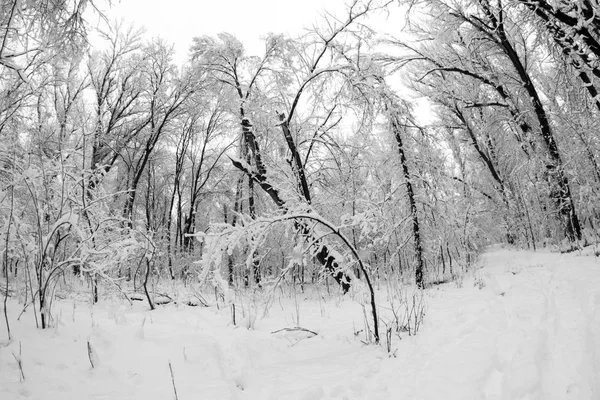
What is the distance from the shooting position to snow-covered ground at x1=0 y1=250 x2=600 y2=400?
2.10 meters

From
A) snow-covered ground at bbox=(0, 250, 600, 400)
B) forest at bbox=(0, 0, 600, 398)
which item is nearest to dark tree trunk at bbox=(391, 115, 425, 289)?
forest at bbox=(0, 0, 600, 398)

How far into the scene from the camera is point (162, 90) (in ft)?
47.6

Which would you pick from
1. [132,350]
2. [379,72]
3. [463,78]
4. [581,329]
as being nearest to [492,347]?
[581,329]

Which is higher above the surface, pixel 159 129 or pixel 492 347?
pixel 159 129

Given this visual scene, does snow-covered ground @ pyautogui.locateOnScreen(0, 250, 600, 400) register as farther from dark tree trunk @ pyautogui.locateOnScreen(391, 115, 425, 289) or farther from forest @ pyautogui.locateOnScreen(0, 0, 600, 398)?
dark tree trunk @ pyautogui.locateOnScreen(391, 115, 425, 289)

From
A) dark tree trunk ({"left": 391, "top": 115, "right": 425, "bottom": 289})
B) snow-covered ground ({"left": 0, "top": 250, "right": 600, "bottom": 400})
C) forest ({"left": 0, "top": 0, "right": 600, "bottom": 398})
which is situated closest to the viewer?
snow-covered ground ({"left": 0, "top": 250, "right": 600, "bottom": 400})

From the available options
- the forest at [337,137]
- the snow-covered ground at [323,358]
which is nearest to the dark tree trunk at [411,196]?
the forest at [337,137]

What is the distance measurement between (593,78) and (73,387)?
11.5m

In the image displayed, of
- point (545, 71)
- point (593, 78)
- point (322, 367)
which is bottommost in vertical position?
point (322, 367)

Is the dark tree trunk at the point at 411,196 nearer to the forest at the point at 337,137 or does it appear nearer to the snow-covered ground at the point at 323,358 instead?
the forest at the point at 337,137

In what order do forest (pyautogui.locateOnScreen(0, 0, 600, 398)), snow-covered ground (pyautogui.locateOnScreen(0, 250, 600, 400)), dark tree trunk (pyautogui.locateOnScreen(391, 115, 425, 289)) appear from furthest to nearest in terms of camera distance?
dark tree trunk (pyautogui.locateOnScreen(391, 115, 425, 289)) → forest (pyautogui.locateOnScreen(0, 0, 600, 398)) → snow-covered ground (pyautogui.locateOnScreen(0, 250, 600, 400))

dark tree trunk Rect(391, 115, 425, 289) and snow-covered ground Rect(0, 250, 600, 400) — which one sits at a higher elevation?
dark tree trunk Rect(391, 115, 425, 289)

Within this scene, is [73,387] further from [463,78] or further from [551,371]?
[463,78]

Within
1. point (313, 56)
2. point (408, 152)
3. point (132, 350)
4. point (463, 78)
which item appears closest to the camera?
point (132, 350)
